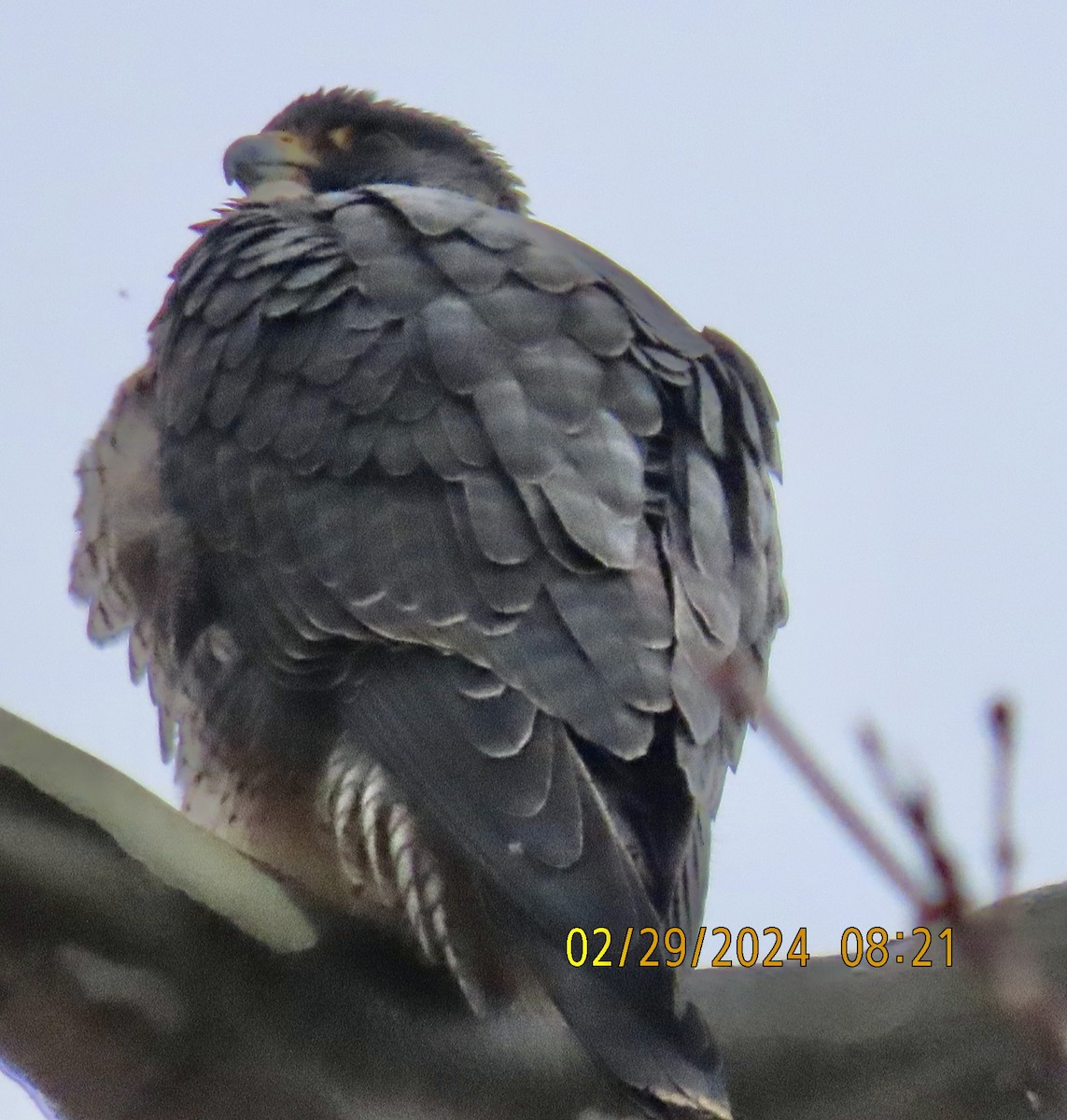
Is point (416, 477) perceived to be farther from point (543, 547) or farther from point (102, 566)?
point (102, 566)

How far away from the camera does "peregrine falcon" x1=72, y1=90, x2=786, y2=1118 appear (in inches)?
83.7

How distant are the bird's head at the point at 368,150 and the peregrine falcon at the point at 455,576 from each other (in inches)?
40.1

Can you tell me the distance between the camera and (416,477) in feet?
8.42

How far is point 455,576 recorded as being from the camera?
2416mm

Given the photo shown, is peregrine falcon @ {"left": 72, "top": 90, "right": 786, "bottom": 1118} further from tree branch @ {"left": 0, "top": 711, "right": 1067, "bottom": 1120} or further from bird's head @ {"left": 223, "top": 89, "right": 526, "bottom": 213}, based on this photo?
bird's head @ {"left": 223, "top": 89, "right": 526, "bottom": 213}

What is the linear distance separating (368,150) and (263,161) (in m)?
0.40

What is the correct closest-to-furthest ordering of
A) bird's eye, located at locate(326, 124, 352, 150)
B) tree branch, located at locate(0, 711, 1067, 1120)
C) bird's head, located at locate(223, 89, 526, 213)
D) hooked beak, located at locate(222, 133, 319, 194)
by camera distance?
tree branch, located at locate(0, 711, 1067, 1120)
hooked beak, located at locate(222, 133, 319, 194)
bird's head, located at locate(223, 89, 526, 213)
bird's eye, located at locate(326, 124, 352, 150)

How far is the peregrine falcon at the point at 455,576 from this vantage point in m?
2.12

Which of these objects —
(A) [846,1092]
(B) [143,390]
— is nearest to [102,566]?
(B) [143,390]

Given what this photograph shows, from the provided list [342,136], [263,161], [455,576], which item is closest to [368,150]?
[342,136]
